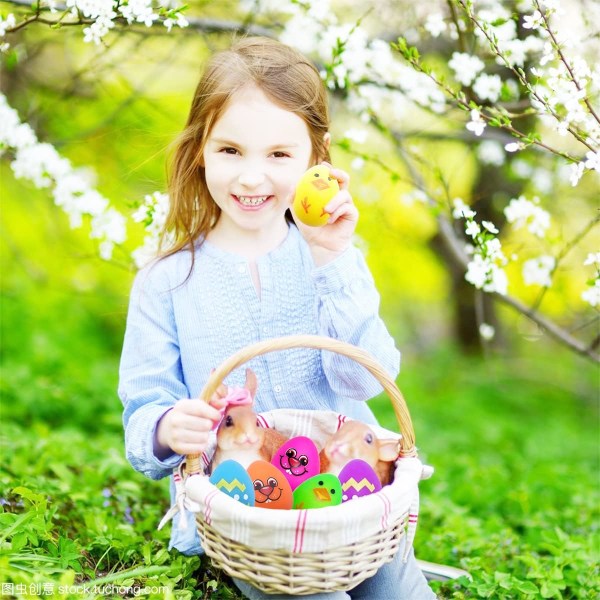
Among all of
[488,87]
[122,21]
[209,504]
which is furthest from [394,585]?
[122,21]

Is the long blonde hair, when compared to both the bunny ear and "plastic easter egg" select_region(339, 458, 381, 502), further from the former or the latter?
"plastic easter egg" select_region(339, 458, 381, 502)

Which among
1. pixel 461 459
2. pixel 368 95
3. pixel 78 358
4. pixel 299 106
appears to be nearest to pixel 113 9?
pixel 299 106

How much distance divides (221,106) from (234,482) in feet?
3.12

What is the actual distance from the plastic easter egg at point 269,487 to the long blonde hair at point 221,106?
2.40 feet

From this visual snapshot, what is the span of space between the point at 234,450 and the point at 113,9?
4.11 ft

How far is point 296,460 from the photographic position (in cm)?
189

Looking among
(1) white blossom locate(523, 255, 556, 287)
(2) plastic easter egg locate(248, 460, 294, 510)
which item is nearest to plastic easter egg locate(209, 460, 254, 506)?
(2) plastic easter egg locate(248, 460, 294, 510)

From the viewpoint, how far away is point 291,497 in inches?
70.7

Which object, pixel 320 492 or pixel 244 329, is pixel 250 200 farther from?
pixel 320 492

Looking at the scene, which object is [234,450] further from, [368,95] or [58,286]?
[58,286]

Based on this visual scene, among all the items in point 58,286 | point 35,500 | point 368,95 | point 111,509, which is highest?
point 368,95

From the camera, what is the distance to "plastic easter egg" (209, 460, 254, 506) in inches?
67.4

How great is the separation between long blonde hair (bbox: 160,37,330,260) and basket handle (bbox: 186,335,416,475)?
0.65 m

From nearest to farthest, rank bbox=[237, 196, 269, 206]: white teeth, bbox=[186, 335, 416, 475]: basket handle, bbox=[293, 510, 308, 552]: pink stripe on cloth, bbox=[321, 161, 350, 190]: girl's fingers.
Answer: bbox=[293, 510, 308, 552]: pink stripe on cloth, bbox=[186, 335, 416, 475]: basket handle, bbox=[321, 161, 350, 190]: girl's fingers, bbox=[237, 196, 269, 206]: white teeth
